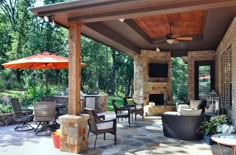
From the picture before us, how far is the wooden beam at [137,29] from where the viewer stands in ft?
22.2

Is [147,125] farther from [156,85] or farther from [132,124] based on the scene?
[156,85]

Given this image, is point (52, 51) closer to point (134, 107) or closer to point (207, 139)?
point (134, 107)

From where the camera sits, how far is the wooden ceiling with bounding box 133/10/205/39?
255 inches

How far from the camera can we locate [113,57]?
20.4m

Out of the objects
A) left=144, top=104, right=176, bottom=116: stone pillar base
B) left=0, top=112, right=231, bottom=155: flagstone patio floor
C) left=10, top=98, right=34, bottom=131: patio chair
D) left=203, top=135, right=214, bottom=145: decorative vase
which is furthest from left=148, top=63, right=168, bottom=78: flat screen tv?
left=10, top=98, right=34, bottom=131: patio chair

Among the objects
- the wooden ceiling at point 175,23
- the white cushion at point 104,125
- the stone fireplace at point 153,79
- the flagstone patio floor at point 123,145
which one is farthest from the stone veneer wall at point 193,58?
the white cushion at point 104,125

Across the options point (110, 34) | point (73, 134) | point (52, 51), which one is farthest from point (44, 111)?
point (52, 51)

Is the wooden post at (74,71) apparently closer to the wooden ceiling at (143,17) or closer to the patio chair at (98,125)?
the wooden ceiling at (143,17)

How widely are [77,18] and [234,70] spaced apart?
4.19m

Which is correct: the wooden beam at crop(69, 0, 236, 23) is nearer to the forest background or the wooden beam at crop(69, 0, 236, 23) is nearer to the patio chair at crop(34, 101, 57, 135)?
the patio chair at crop(34, 101, 57, 135)

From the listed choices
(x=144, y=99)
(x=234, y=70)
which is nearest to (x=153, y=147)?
Answer: (x=234, y=70)

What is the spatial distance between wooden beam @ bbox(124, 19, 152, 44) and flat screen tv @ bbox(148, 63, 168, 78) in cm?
246

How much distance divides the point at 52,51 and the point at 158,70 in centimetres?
662

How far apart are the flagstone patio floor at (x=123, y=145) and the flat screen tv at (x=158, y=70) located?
509 cm
